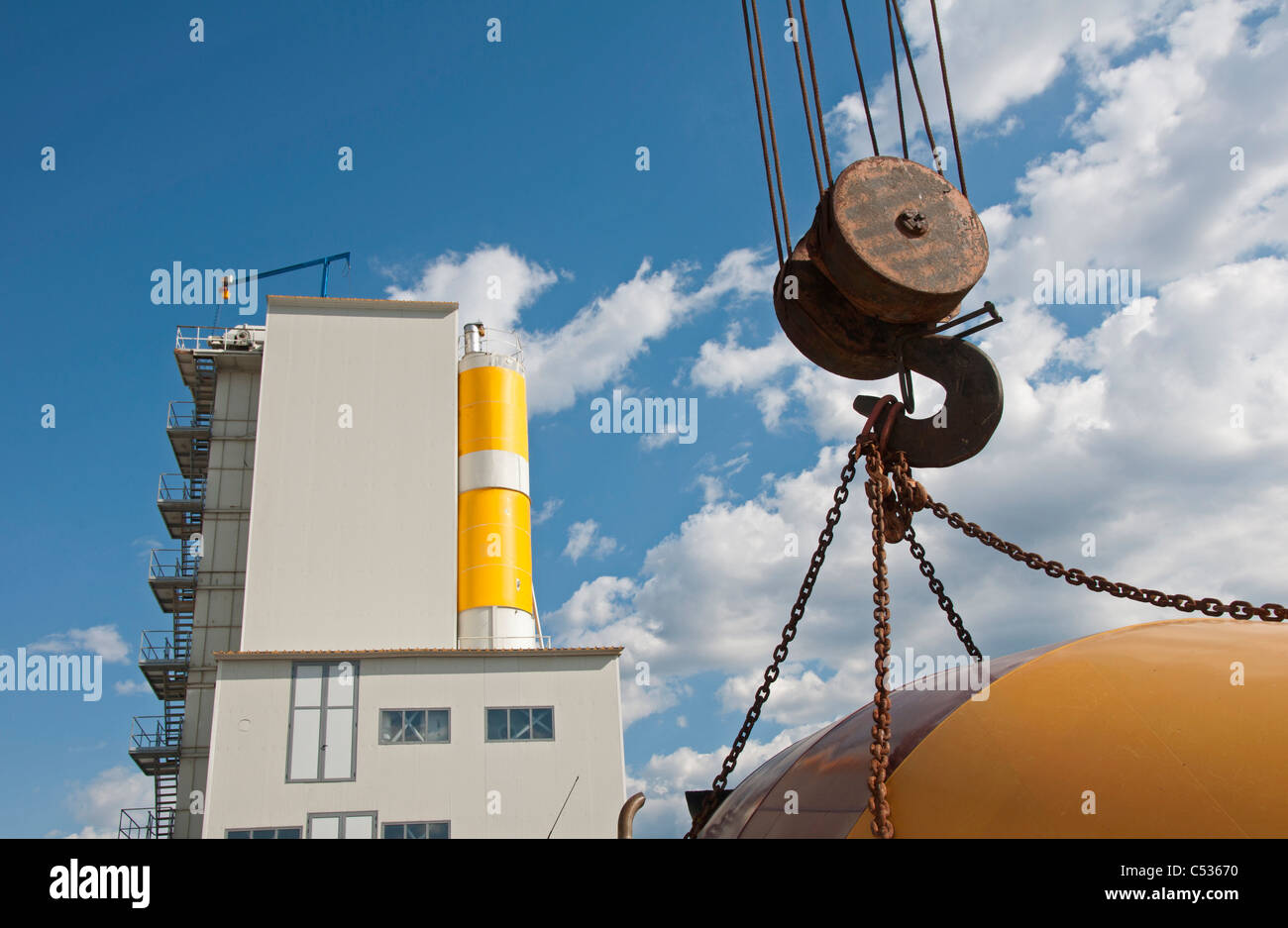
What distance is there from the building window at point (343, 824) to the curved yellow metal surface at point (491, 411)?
11.5m

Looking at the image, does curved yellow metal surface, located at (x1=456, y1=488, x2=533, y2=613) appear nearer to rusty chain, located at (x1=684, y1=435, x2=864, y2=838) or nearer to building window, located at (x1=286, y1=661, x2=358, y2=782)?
building window, located at (x1=286, y1=661, x2=358, y2=782)

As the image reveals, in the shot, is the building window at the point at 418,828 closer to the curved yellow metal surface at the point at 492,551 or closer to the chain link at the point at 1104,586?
the curved yellow metal surface at the point at 492,551

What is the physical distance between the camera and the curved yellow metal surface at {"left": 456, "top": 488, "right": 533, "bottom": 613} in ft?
85.9

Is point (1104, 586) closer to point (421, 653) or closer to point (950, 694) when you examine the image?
point (950, 694)

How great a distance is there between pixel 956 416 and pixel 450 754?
62.3 feet

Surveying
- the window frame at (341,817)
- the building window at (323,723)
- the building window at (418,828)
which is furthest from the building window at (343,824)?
the building window at (323,723)

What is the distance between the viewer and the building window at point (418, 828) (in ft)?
67.5

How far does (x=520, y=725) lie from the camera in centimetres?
2211

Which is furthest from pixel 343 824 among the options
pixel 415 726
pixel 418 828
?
pixel 415 726

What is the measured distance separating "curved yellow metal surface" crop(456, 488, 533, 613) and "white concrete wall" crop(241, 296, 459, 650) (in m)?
0.85

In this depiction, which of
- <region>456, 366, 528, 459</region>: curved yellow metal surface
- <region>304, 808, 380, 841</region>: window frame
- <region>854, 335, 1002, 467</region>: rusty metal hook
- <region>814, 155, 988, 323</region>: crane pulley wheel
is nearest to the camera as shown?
<region>854, 335, 1002, 467</region>: rusty metal hook

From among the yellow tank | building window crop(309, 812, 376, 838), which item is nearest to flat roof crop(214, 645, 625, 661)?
building window crop(309, 812, 376, 838)
